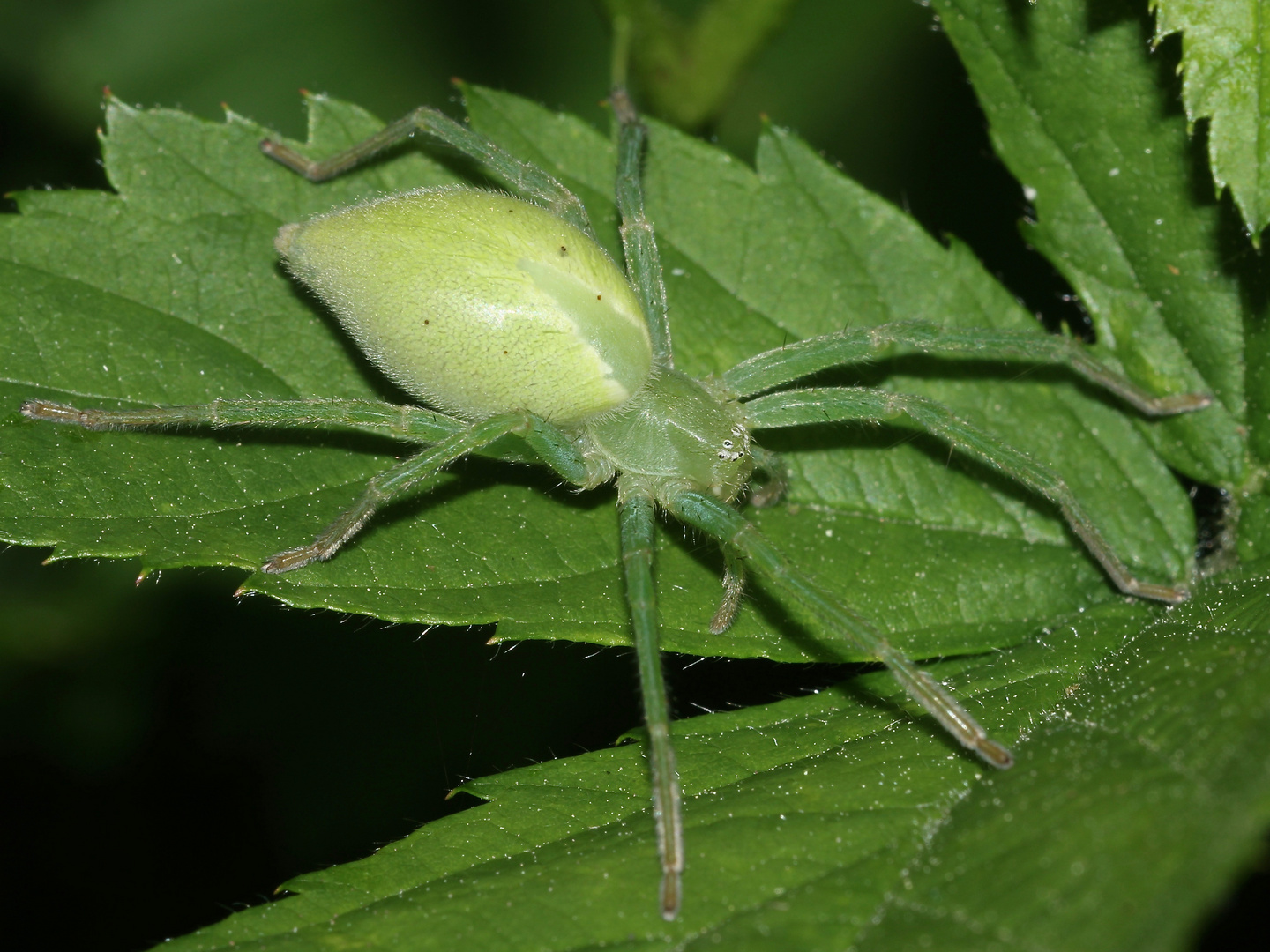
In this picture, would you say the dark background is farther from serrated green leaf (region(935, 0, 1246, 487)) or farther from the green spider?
serrated green leaf (region(935, 0, 1246, 487))

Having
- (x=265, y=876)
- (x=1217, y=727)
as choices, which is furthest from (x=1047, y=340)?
(x=265, y=876)

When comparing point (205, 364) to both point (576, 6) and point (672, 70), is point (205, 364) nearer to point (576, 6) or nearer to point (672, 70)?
point (672, 70)

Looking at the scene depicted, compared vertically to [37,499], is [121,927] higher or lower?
lower

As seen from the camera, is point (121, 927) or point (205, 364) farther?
point (121, 927)

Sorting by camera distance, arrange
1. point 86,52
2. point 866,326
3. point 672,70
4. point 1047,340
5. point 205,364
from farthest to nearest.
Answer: point 86,52 < point 672,70 < point 866,326 < point 1047,340 < point 205,364

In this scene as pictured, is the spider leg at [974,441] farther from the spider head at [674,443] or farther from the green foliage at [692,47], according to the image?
the green foliage at [692,47]

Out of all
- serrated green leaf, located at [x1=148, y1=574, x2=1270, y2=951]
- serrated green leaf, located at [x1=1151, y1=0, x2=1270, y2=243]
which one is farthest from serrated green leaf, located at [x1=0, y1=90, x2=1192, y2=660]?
serrated green leaf, located at [x1=1151, y1=0, x2=1270, y2=243]

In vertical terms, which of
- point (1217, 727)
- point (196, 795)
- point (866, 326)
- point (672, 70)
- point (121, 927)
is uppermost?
point (672, 70)
